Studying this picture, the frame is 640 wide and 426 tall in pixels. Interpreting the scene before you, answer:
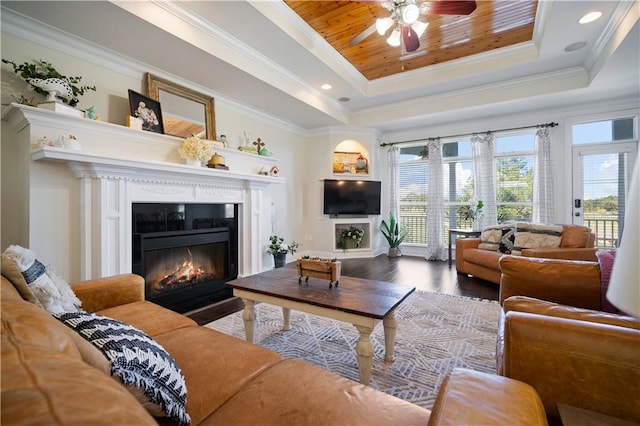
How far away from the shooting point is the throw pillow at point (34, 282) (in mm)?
1086

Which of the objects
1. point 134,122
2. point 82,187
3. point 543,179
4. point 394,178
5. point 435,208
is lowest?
point 435,208

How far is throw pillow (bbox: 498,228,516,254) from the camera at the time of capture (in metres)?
3.81

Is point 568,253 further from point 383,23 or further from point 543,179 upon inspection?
point 383,23

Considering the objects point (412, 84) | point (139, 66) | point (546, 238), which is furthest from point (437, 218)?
point (139, 66)

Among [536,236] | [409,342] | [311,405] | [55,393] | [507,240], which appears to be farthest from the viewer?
[507,240]

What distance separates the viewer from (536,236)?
3631 millimetres

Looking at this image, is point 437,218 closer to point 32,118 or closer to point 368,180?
point 368,180

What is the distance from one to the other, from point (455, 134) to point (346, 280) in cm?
465

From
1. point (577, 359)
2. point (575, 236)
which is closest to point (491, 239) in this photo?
point (575, 236)

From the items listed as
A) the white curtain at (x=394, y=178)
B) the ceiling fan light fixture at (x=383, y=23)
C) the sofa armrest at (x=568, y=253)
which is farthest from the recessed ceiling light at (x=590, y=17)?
the white curtain at (x=394, y=178)

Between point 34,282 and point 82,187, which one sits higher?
point 82,187

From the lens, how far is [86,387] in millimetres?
408

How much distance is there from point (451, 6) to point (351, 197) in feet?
12.4

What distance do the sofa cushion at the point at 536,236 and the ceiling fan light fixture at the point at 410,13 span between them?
295 centimetres
